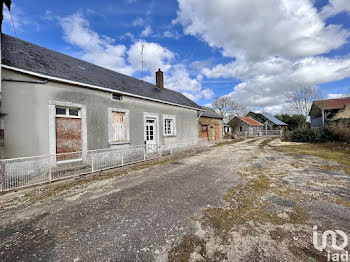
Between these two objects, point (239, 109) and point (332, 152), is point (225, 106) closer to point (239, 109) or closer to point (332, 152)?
point (239, 109)

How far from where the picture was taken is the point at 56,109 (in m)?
5.90

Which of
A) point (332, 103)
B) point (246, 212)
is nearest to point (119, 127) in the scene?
point (246, 212)

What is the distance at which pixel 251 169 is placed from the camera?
19.1 feet

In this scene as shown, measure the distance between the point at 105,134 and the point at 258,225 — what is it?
22.2 ft

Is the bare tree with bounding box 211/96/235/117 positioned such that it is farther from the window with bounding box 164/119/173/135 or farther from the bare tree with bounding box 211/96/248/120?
the window with bounding box 164/119/173/135

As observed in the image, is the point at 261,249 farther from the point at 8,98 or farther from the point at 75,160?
the point at 8,98

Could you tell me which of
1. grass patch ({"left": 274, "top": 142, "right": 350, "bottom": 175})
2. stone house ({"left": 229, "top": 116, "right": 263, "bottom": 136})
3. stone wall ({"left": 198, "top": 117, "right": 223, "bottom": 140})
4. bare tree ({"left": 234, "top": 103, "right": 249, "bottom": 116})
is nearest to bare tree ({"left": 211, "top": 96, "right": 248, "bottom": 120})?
bare tree ({"left": 234, "top": 103, "right": 249, "bottom": 116})

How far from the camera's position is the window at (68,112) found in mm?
5977

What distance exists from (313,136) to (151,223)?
17.3m

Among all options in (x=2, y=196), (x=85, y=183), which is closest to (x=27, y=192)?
(x=2, y=196)

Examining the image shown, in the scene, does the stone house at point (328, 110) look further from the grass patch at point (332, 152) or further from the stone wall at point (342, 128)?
the grass patch at point (332, 152)

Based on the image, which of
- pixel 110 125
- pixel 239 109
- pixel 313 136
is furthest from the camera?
pixel 239 109

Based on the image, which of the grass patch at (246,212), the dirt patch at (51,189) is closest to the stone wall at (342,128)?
the grass patch at (246,212)

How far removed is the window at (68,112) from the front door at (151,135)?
390 cm
